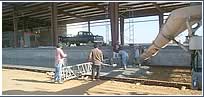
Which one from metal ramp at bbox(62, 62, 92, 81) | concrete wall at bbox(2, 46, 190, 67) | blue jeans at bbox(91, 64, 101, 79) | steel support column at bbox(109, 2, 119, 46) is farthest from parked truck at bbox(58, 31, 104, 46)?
blue jeans at bbox(91, 64, 101, 79)

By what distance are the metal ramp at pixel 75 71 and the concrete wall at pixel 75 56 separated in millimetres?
6121

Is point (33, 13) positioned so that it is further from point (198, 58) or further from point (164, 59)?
point (198, 58)

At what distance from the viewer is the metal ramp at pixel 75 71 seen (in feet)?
46.6

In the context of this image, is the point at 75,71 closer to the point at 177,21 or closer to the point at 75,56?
the point at 177,21

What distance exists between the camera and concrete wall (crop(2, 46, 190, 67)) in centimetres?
1942

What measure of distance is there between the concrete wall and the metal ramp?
6121mm

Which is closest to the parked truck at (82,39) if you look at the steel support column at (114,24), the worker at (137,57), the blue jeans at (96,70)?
the steel support column at (114,24)

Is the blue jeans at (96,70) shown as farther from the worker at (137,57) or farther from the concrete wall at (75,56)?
the concrete wall at (75,56)

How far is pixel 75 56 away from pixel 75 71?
10322 millimetres

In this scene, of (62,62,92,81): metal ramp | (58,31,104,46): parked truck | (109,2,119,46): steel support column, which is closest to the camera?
(62,62,92,81): metal ramp

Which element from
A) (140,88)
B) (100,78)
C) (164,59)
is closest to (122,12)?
(164,59)

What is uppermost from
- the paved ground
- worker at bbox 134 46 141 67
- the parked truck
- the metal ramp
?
the parked truck

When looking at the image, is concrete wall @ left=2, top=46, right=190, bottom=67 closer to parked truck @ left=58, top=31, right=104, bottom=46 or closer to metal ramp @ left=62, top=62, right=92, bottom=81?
metal ramp @ left=62, top=62, right=92, bottom=81

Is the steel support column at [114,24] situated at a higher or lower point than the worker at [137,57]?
higher
